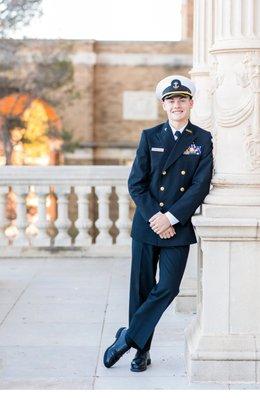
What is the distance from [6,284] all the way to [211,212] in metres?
4.13

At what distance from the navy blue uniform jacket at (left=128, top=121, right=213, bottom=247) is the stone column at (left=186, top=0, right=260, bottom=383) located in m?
0.12

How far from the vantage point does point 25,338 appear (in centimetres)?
664

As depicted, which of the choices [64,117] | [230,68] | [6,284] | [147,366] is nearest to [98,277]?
[6,284]

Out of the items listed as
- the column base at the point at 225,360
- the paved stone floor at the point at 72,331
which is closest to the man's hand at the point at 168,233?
the column base at the point at 225,360

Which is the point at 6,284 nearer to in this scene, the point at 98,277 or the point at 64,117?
the point at 98,277

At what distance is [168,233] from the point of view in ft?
17.8

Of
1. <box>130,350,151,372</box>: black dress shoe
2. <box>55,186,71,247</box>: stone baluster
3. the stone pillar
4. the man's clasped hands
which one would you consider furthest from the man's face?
<box>55,186,71,247</box>: stone baluster

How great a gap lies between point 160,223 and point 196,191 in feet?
1.06

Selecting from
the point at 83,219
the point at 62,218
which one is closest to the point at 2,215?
the point at 62,218

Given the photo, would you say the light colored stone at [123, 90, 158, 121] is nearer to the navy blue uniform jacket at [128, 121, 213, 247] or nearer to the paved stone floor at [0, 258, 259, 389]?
the paved stone floor at [0, 258, 259, 389]

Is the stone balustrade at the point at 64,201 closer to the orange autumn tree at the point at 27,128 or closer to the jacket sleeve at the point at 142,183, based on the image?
the jacket sleeve at the point at 142,183

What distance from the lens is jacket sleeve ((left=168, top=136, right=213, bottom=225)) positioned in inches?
212

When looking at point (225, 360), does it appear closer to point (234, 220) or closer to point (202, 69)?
point (234, 220)

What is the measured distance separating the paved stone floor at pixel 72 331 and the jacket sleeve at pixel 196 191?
112 cm
